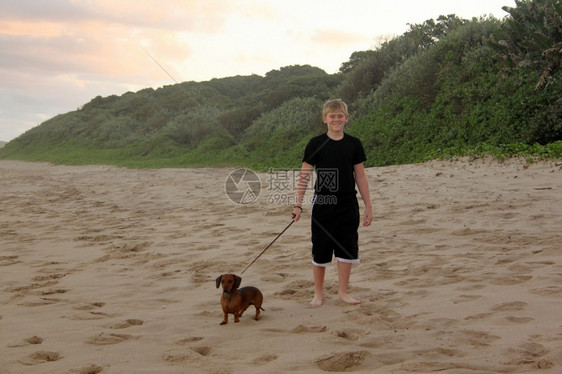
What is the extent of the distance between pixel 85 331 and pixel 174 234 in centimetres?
356

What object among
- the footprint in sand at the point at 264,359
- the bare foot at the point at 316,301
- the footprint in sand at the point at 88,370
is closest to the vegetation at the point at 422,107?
the bare foot at the point at 316,301

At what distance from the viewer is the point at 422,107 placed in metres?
16.2

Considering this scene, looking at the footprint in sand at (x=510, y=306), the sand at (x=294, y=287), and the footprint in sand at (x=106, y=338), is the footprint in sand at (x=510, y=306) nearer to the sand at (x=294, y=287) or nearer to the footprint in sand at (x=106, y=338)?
the sand at (x=294, y=287)


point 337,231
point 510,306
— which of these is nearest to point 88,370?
point 337,231

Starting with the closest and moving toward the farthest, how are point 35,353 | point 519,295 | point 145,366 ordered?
point 145,366 → point 35,353 → point 519,295

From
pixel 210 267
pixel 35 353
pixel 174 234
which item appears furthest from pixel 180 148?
pixel 35 353

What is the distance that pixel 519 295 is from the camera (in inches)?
150

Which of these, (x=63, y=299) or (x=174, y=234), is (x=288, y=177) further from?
(x=63, y=299)

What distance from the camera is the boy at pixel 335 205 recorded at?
4.19 metres

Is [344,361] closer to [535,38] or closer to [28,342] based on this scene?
[28,342]

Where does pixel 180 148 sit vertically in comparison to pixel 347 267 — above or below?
above

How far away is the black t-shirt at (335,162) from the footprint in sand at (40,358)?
2.30m

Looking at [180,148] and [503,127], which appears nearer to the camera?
[503,127]

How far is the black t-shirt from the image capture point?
13.9 ft
